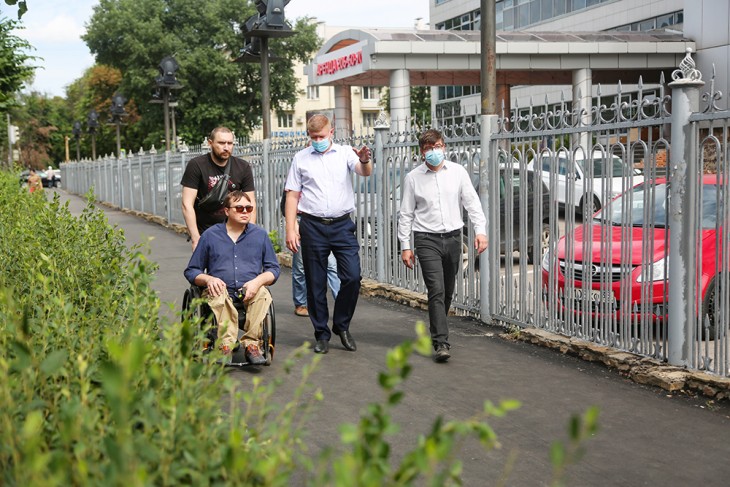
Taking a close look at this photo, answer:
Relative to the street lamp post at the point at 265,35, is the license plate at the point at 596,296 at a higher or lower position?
lower

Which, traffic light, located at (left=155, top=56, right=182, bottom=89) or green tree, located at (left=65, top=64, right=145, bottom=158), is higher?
green tree, located at (left=65, top=64, right=145, bottom=158)

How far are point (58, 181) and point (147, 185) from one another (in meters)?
→ 61.0

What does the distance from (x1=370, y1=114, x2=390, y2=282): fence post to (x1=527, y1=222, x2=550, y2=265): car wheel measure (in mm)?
2815

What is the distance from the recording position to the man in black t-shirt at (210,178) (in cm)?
789

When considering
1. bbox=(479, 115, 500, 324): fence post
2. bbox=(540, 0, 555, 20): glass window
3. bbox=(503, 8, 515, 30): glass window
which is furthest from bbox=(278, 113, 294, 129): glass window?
bbox=(479, 115, 500, 324): fence post

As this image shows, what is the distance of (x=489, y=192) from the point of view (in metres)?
Answer: 8.98

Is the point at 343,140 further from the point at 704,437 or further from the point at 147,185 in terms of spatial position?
the point at 147,185

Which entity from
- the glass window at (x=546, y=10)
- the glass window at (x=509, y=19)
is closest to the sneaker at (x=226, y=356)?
the glass window at (x=546, y=10)

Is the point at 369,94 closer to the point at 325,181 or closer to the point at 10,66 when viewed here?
Result: the point at 10,66

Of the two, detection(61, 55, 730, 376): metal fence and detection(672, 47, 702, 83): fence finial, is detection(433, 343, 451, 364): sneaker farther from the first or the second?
detection(672, 47, 702, 83): fence finial

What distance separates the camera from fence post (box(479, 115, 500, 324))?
8930 mm

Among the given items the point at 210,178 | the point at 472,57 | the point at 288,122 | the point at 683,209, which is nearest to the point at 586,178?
the point at 683,209

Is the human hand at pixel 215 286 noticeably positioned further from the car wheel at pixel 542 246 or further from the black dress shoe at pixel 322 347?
the car wheel at pixel 542 246

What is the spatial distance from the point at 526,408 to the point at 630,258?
1.63 meters
